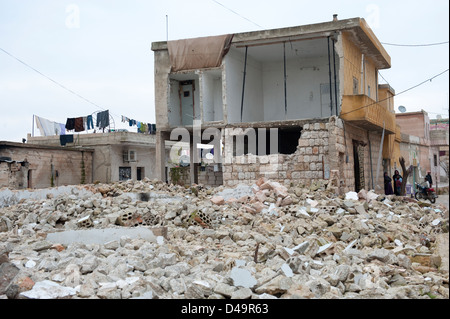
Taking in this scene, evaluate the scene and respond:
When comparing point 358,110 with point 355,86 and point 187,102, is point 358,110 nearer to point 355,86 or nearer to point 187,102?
point 355,86

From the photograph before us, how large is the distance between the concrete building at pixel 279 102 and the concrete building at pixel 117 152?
7.71 meters

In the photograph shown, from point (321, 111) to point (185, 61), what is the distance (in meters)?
5.70

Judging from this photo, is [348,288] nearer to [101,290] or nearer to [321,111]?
A: [101,290]

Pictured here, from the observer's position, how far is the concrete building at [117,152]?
24672 mm

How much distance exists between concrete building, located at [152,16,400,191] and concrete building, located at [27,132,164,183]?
7707 mm

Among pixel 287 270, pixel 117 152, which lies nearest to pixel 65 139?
pixel 117 152

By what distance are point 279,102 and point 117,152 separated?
37.2 feet

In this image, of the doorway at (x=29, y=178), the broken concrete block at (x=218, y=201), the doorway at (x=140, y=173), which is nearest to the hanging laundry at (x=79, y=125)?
the doorway at (x=140, y=173)

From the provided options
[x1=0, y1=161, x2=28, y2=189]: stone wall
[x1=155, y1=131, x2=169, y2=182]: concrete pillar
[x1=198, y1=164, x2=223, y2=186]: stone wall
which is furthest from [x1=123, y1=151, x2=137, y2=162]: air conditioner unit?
[x1=155, y1=131, x2=169, y2=182]: concrete pillar

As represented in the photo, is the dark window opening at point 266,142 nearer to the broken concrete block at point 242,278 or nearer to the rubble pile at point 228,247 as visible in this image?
the rubble pile at point 228,247

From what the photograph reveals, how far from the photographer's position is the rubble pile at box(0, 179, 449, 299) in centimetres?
479

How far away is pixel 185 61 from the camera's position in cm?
1627

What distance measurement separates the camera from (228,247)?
7.25 metres
